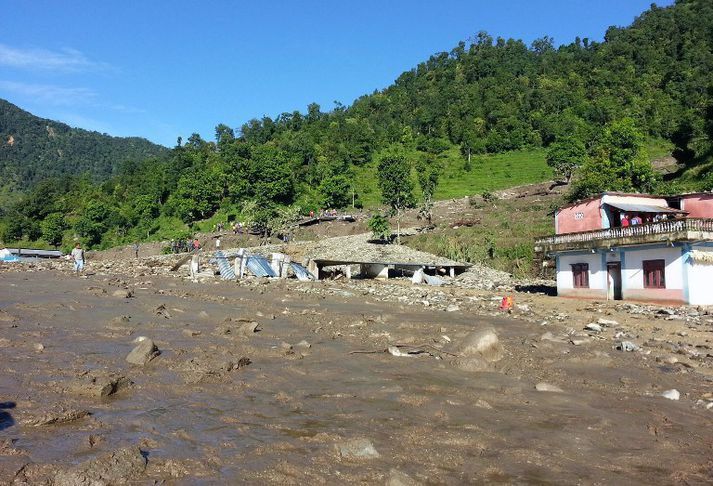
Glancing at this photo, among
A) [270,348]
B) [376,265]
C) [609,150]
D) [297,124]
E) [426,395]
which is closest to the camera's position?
[426,395]

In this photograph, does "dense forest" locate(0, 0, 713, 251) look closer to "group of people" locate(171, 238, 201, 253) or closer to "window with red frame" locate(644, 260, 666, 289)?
"group of people" locate(171, 238, 201, 253)

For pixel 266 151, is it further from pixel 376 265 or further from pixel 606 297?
pixel 606 297

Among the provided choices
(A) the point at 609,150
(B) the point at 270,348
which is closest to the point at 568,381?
(B) the point at 270,348

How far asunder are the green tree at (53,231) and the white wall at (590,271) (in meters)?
91.2

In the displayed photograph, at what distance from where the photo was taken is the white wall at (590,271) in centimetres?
2630

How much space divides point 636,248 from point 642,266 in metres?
0.86

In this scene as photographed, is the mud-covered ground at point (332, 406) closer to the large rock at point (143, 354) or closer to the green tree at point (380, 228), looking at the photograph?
the large rock at point (143, 354)

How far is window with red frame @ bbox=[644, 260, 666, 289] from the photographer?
23.0m

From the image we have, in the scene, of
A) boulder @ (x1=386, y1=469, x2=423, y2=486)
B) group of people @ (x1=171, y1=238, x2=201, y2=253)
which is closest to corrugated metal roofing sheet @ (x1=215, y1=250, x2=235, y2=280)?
group of people @ (x1=171, y1=238, x2=201, y2=253)

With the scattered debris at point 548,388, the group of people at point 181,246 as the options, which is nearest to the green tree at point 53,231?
the group of people at point 181,246

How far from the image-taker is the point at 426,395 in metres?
7.44

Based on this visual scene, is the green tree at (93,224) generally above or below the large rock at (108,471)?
above

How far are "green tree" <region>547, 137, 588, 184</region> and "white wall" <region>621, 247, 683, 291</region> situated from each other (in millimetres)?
56899

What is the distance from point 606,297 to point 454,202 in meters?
48.3
